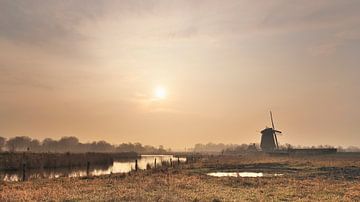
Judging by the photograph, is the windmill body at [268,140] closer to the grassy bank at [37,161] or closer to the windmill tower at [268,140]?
the windmill tower at [268,140]

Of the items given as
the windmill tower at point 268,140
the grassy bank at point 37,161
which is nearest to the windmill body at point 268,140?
the windmill tower at point 268,140

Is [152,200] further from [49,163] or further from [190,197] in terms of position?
[49,163]

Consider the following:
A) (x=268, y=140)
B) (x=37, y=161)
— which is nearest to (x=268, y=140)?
(x=268, y=140)

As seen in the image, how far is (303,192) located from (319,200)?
2.88 metres

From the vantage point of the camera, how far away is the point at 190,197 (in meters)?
20.2

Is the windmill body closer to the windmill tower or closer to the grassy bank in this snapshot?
the windmill tower

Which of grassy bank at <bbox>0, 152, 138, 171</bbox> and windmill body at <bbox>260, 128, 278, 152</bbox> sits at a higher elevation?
windmill body at <bbox>260, 128, 278, 152</bbox>

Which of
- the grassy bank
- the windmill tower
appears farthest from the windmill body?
the grassy bank

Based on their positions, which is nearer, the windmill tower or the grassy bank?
the grassy bank

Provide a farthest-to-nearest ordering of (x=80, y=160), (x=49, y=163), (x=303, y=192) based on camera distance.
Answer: (x=80, y=160) → (x=49, y=163) → (x=303, y=192)

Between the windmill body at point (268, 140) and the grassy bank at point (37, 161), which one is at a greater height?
the windmill body at point (268, 140)

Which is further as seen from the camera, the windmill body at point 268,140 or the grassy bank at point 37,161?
the windmill body at point 268,140

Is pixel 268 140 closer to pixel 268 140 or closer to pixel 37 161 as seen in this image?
pixel 268 140

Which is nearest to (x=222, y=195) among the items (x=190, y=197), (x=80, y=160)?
(x=190, y=197)
